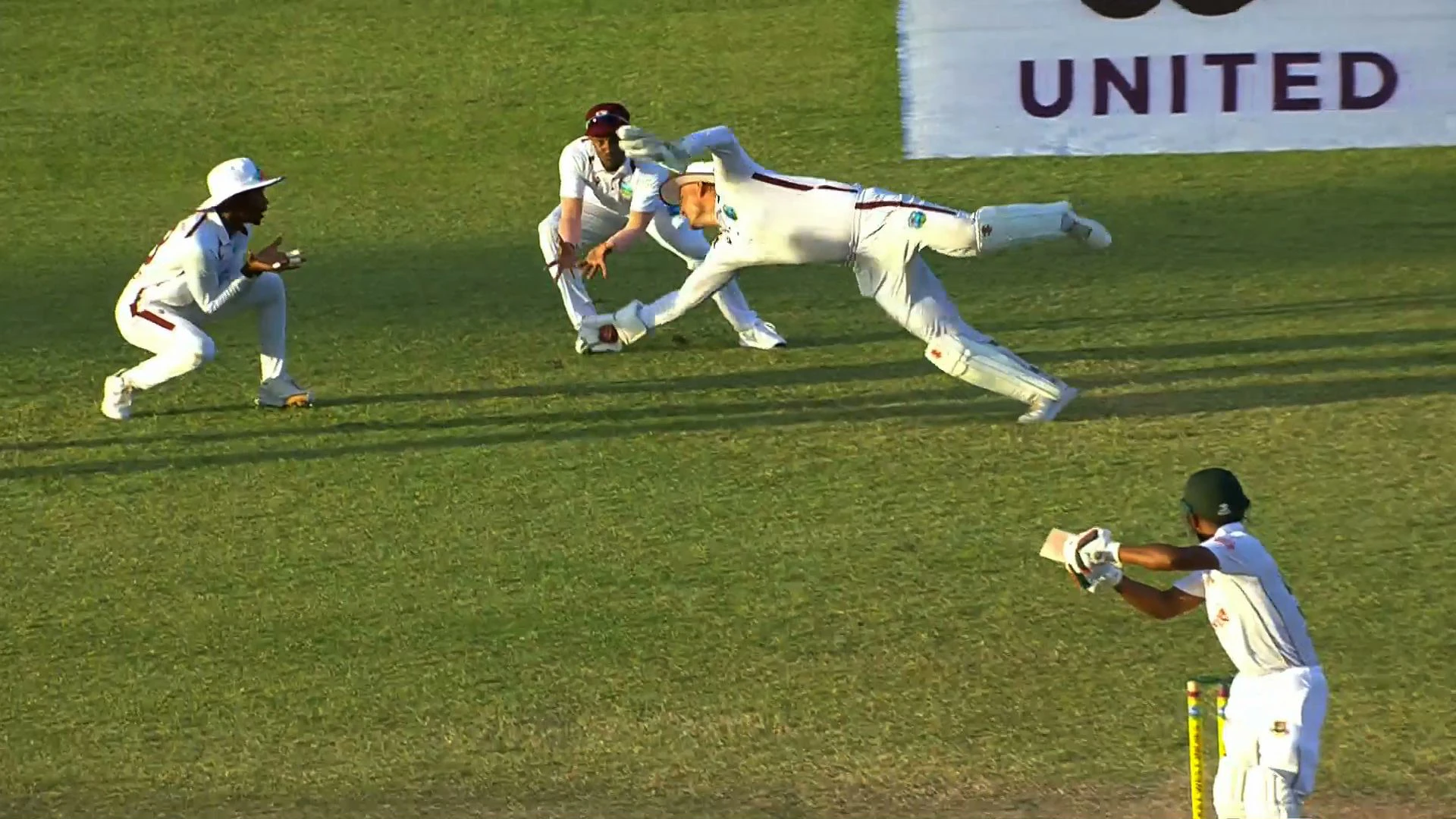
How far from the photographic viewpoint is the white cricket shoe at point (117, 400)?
39.6 ft

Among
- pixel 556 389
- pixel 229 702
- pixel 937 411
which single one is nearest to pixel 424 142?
pixel 556 389

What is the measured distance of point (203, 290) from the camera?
38.0ft

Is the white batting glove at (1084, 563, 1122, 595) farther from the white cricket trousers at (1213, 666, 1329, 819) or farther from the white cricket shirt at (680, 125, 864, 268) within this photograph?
the white cricket shirt at (680, 125, 864, 268)

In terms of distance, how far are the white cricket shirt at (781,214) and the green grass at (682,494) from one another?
3.36 ft

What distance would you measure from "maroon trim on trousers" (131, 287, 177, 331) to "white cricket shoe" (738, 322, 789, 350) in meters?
3.31

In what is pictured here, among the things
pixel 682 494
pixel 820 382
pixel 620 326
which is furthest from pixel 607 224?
pixel 682 494

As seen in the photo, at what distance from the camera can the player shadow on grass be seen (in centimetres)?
1177

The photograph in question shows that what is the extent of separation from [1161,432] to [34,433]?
6.12 m

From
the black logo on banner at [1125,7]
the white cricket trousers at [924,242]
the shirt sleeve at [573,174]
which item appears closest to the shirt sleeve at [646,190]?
the shirt sleeve at [573,174]

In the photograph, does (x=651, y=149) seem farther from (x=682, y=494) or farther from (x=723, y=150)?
(x=682, y=494)

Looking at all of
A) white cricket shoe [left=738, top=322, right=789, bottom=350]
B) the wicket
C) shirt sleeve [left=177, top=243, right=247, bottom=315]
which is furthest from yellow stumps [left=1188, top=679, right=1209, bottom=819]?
shirt sleeve [left=177, top=243, right=247, bottom=315]

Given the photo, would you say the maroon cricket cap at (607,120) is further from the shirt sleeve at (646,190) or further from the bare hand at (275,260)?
the bare hand at (275,260)

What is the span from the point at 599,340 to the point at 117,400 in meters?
2.74

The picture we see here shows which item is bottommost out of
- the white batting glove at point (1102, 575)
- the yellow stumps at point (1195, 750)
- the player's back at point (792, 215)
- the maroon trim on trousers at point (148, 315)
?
the yellow stumps at point (1195, 750)
